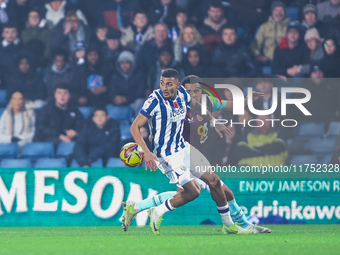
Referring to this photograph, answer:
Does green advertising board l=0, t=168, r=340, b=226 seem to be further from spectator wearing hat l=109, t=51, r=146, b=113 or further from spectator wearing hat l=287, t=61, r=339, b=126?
spectator wearing hat l=109, t=51, r=146, b=113

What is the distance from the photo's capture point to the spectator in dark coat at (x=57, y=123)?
9.59 metres

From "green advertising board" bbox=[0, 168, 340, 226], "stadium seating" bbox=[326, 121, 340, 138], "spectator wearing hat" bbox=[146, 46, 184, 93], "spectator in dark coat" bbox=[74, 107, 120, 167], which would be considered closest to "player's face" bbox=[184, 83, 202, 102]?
"green advertising board" bbox=[0, 168, 340, 226]

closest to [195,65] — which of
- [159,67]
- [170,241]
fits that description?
[159,67]

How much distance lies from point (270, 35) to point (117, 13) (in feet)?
9.55

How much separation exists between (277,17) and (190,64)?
6.25 ft

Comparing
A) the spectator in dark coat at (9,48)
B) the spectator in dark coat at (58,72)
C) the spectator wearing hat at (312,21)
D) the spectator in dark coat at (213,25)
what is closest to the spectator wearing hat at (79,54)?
the spectator in dark coat at (58,72)

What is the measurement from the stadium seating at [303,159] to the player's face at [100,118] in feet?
10.5

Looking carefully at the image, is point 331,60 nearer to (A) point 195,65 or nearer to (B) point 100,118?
(A) point 195,65

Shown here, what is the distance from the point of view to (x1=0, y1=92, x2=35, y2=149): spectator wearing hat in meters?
9.67

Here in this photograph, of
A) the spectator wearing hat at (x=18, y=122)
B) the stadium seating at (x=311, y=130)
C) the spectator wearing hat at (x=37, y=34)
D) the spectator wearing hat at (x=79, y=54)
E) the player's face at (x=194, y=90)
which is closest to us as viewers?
the player's face at (x=194, y=90)

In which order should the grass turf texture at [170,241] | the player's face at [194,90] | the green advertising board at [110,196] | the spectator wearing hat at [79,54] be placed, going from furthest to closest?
1. the spectator wearing hat at [79,54]
2. the green advertising board at [110,196]
3. the player's face at [194,90]
4. the grass turf texture at [170,241]

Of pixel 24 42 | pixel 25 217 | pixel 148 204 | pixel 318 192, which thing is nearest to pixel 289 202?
pixel 318 192

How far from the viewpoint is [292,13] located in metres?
10.6

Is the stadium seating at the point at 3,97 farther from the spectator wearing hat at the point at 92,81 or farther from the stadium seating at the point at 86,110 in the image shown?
the stadium seating at the point at 86,110
